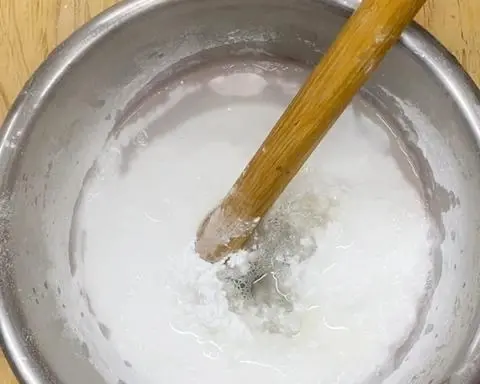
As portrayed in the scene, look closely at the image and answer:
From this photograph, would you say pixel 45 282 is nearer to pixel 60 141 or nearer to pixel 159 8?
pixel 60 141

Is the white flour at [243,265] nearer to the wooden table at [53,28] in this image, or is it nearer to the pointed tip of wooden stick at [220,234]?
the pointed tip of wooden stick at [220,234]

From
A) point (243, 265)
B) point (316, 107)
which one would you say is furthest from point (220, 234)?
point (316, 107)

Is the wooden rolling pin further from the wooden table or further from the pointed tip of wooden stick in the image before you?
the wooden table

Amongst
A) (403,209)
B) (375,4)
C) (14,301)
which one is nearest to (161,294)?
(14,301)

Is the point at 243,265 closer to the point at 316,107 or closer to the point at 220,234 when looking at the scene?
the point at 220,234

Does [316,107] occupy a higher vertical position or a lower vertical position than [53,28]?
lower

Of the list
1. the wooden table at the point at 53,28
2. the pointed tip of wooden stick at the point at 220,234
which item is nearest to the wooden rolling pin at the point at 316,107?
the pointed tip of wooden stick at the point at 220,234

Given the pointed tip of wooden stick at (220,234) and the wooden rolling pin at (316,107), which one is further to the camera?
the pointed tip of wooden stick at (220,234)
